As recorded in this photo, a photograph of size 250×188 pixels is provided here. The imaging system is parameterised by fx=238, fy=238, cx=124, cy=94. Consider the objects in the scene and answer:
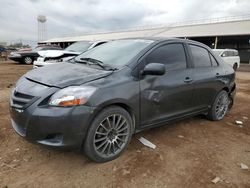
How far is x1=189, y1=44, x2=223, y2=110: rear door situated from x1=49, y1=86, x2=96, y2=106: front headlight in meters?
2.10

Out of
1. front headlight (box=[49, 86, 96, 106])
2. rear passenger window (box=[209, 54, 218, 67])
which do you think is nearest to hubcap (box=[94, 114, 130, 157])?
front headlight (box=[49, 86, 96, 106])

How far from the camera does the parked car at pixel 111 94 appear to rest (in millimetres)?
2617

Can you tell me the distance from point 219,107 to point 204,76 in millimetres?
977

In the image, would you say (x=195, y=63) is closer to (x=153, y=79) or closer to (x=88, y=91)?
(x=153, y=79)

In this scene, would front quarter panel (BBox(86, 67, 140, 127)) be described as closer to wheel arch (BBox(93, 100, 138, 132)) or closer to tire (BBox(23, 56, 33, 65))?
wheel arch (BBox(93, 100, 138, 132))

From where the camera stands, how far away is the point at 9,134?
3725 mm

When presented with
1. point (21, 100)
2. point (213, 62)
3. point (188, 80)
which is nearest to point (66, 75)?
point (21, 100)

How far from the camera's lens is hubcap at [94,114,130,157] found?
2.91 meters

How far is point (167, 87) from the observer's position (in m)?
3.50

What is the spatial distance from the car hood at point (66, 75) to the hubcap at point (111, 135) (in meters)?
0.55

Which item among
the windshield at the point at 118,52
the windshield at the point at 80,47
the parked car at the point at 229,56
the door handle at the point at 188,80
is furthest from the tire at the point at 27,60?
the door handle at the point at 188,80

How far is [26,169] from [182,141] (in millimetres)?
2276

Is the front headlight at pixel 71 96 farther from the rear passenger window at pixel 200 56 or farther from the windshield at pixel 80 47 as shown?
the windshield at pixel 80 47

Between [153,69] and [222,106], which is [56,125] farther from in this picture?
[222,106]
